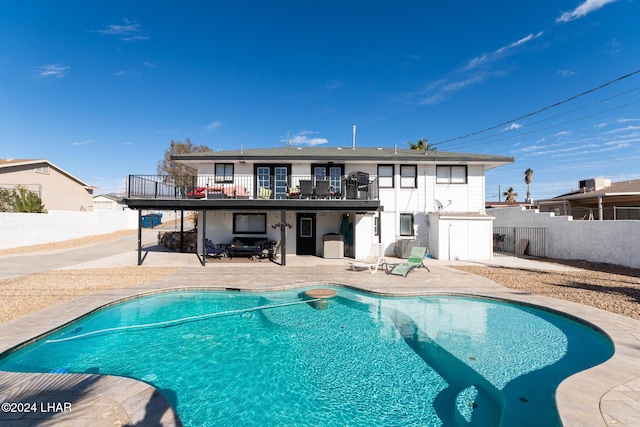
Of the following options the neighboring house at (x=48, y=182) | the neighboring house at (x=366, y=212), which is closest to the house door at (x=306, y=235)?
the neighboring house at (x=366, y=212)

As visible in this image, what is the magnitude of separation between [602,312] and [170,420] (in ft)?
32.5

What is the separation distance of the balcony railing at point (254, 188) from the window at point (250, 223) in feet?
4.75

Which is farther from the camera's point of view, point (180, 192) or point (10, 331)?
point (180, 192)

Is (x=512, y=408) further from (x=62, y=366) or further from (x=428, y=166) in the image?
(x=428, y=166)

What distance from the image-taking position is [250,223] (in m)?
16.7

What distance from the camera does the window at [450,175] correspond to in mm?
16750

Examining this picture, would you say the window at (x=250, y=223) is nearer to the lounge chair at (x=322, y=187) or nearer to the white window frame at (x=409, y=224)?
the lounge chair at (x=322, y=187)

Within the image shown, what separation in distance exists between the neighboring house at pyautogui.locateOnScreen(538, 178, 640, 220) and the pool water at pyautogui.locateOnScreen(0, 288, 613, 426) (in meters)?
16.8

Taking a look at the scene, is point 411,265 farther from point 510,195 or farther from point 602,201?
point 510,195

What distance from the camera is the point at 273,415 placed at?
414 centimetres

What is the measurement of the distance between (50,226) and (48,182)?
12350 mm

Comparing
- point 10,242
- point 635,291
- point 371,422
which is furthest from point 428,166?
point 10,242

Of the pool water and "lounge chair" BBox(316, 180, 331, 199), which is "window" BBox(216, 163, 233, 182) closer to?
"lounge chair" BBox(316, 180, 331, 199)

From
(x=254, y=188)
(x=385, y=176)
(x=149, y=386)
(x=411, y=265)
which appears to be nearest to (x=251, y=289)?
(x=149, y=386)
